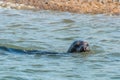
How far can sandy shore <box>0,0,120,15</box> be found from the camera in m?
18.8

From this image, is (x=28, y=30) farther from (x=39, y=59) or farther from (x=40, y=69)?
(x=40, y=69)

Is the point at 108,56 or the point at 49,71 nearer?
the point at 49,71

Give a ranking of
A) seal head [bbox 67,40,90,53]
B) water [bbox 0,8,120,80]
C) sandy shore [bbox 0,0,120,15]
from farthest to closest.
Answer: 1. sandy shore [bbox 0,0,120,15]
2. seal head [bbox 67,40,90,53]
3. water [bbox 0,8,120,80]

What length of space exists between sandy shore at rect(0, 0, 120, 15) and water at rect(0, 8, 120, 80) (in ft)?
2.04

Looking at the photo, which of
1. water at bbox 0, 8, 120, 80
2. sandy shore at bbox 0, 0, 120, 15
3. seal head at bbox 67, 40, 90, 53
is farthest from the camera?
sandy shore at bbox 0, 0, 120, 15

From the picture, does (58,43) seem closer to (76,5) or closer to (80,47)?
(80,47)

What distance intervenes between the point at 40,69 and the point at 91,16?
773 centimetres

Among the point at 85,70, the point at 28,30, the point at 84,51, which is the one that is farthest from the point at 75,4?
the point at 85,70

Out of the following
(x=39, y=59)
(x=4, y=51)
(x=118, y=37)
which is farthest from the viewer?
(x=118, y=37)

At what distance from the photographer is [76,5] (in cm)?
1923

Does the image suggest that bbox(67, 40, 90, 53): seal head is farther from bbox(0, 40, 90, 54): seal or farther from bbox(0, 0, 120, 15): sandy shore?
bbox(0, 0, 120, 15): sandy shore

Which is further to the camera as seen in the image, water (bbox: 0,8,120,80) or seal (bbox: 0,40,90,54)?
seal (bbox: 0,40,90,54)

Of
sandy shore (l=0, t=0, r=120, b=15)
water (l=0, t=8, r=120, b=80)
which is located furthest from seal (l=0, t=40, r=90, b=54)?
sandy shore (l=0, t=0, r=120, b=15)

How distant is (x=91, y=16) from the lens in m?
18.0
